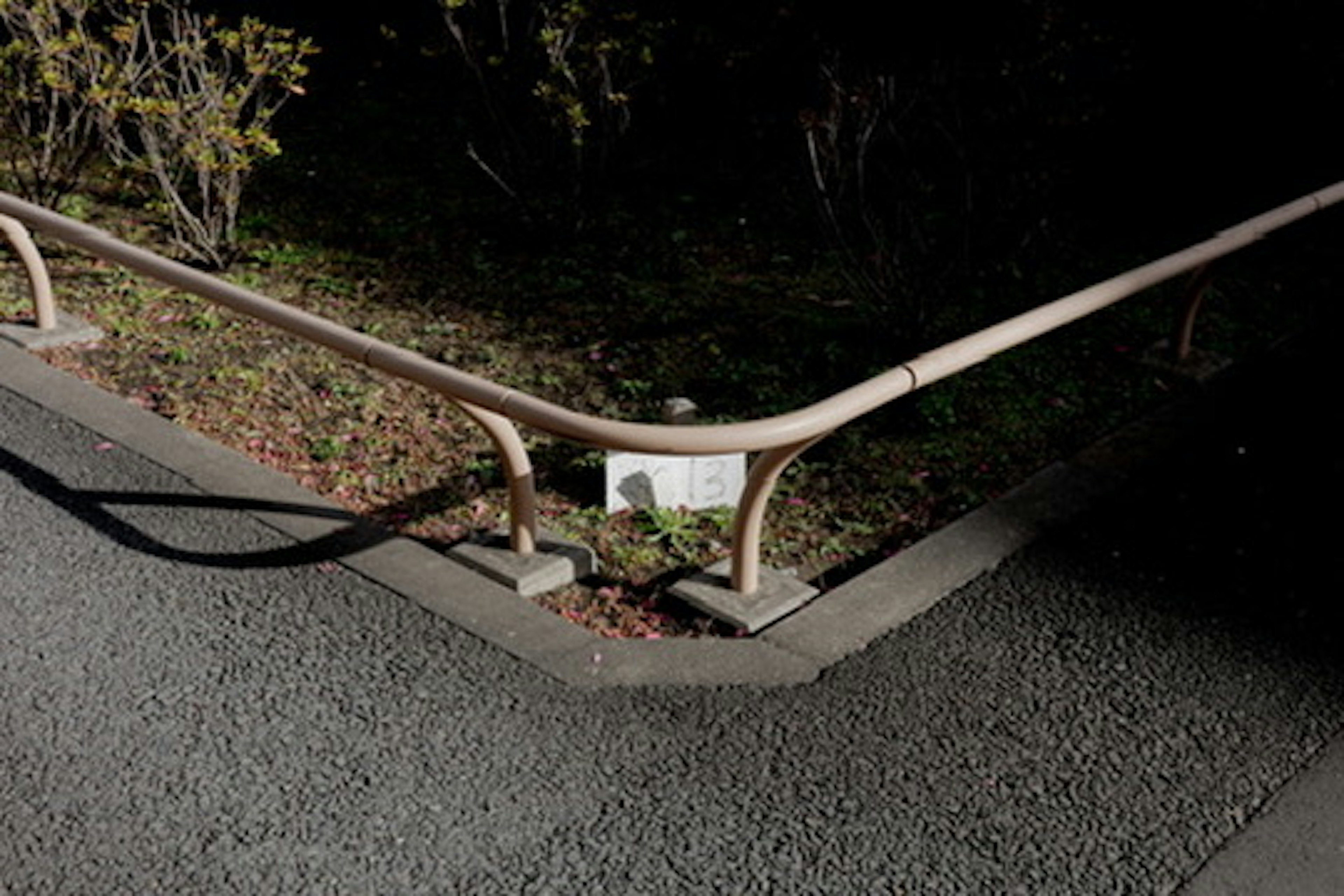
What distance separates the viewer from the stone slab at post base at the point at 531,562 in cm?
395

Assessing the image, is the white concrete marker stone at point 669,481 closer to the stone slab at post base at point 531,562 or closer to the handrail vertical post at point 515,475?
the stone slab at post base at point 531,562

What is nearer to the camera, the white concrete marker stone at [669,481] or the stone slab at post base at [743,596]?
the stone slab at post base at [743,596]

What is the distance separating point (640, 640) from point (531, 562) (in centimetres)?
48

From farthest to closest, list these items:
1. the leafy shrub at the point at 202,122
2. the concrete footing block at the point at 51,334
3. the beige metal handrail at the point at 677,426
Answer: the leafy shrub at the point at 202,122 < the concrete footing block at the point at 51,334 < the beige metal handrail at the point at 677,426

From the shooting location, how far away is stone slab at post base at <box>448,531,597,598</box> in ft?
13.0

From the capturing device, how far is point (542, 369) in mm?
5766

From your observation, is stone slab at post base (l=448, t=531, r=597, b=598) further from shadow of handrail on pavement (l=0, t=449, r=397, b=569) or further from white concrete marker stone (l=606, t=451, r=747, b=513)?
white concrete marker stone (l=606, t=451, r=747, b=513)

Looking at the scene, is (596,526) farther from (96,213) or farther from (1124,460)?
(96,213)

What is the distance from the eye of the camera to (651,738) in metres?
3.31

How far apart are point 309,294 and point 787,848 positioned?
446 cm

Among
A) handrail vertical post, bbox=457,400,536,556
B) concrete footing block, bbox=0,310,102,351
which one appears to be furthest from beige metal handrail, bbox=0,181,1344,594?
concrete footing block, bbox=0,310,102,351

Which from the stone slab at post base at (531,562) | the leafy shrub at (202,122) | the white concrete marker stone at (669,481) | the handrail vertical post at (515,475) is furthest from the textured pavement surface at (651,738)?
the leafy shrub at (202,122)

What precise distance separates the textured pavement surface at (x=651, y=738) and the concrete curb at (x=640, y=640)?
2.3 inches

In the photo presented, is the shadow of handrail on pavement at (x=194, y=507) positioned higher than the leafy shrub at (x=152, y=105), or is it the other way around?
the leafy shrub at (x=152, y=105)
